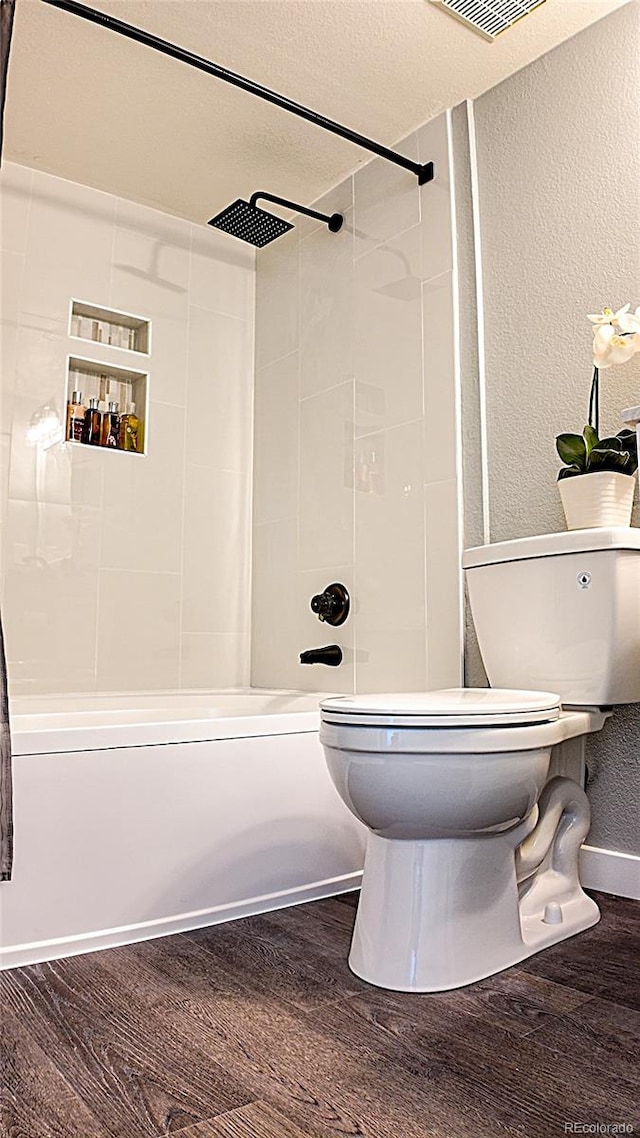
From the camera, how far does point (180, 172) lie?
8.55 ft

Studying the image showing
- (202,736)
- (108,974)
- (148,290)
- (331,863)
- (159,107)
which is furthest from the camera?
(148,290)

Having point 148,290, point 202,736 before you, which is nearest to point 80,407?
point 148,290

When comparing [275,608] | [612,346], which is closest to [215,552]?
[275,608]

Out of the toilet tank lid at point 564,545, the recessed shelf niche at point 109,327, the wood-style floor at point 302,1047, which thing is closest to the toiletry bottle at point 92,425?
the recessed shelf niche at point 109,327

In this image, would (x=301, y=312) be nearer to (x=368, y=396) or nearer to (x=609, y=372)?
(x=368, y=396)

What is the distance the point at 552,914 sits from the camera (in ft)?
4.99

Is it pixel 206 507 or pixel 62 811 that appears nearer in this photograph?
pixel 62 811

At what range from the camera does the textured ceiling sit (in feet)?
6.62

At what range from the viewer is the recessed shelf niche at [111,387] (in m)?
2.65

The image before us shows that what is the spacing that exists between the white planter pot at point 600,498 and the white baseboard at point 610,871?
71cm

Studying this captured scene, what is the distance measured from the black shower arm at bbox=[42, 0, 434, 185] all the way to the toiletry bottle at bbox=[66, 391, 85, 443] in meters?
1.00

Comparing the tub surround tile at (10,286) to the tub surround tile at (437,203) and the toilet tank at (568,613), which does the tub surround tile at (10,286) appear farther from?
the toilet tank at (568,613)

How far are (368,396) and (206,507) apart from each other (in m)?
0.71

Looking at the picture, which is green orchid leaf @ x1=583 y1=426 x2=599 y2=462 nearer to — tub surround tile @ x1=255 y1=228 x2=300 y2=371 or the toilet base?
the toilet base
